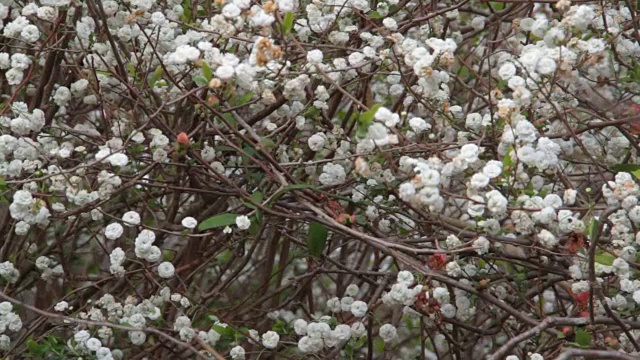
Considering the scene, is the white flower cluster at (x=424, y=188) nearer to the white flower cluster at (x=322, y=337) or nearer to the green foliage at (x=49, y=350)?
the white flower cluster at (x=322, y=337)

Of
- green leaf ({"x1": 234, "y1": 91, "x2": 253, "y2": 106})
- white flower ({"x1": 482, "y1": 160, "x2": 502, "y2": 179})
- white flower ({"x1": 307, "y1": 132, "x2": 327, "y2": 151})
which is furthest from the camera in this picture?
white flower ({"x1": 307, "y1": 132, "x2": 327, "y2": 151})

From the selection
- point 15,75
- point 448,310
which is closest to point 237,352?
point 448,310

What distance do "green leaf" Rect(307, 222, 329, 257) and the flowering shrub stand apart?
2cm

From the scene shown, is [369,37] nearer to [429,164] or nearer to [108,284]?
[429,164]

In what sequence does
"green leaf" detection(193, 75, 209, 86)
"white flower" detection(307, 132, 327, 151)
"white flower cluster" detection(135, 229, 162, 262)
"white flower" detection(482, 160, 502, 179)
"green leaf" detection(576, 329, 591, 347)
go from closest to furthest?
"white flower" detection(482, 160, 502, 179) < "green leaf" detection(576, 329, 591, 347) < "green leaf" detection(193, 75, 209, 86) < "white flower cluster" detection(135, 229, 162, 262) < "white flower" detection(307, 132, 327, 151)

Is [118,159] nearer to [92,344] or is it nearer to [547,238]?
[92,344]

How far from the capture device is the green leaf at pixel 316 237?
3.58 metres

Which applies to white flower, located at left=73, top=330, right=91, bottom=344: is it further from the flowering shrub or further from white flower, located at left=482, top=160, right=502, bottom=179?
white flower, located at left=482, top=160, right=502, bottom=179

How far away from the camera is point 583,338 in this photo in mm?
2949

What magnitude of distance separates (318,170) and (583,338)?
1.47 m

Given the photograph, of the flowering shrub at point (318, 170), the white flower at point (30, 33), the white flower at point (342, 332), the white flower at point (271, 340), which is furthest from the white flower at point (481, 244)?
the white flower at point (30, 33)

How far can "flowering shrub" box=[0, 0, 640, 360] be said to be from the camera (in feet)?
9.69

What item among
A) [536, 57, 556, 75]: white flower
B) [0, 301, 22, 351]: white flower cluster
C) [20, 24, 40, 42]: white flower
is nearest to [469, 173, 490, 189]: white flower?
[536, 57, 556, 75]: white flower

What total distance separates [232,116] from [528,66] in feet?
3.26
